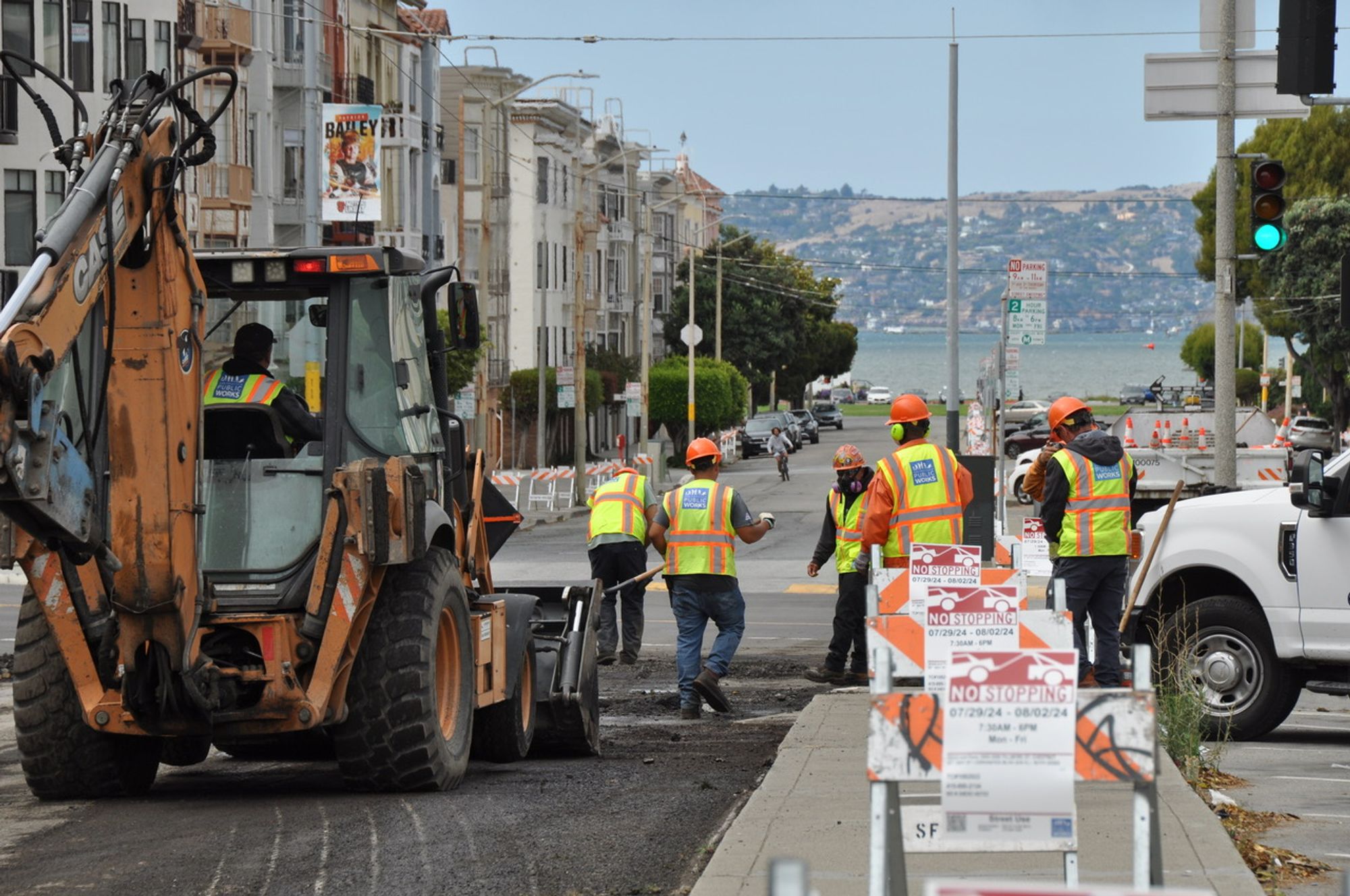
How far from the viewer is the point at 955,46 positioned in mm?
30047

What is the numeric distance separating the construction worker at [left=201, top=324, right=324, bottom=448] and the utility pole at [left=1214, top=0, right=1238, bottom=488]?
34.8 ft

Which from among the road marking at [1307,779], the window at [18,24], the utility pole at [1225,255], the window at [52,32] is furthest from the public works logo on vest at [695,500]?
the window at [52,32]

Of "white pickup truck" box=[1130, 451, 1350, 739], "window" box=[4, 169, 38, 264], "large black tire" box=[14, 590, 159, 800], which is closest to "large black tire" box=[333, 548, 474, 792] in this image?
"large black tire" box=[14, 590, 159, 800]

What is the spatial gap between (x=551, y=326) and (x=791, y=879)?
72318 millimetres

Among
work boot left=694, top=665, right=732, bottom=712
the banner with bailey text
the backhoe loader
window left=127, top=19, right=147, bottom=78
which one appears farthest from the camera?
window left=127, top=19, right=147, bottom=78

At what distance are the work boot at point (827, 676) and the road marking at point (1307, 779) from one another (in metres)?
4.90

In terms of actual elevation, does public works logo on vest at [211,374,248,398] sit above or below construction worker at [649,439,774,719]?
above

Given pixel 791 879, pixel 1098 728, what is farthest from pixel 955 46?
pixel 791 879

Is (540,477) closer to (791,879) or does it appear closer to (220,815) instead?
(220,815)

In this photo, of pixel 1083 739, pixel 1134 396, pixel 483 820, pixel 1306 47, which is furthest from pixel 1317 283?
pixel 1083 739

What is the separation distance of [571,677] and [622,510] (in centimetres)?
517

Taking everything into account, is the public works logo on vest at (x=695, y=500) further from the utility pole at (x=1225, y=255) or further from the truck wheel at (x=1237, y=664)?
the utility pole at (x=1225, y=255)

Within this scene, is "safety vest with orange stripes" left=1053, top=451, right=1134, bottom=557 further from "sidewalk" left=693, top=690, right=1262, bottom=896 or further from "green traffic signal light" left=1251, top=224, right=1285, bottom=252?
"green traffic signal light" left=1251, top=224, right=1285, bottom=252

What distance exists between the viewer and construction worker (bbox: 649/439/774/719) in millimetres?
14031
